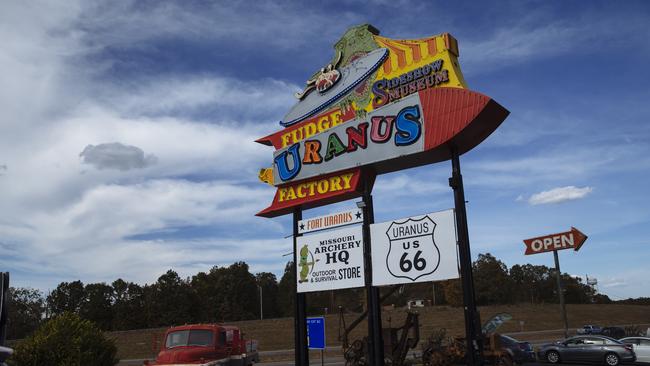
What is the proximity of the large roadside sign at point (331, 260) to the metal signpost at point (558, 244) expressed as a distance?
24305 mm

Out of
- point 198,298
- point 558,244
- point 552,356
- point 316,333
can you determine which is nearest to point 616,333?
point 558,244

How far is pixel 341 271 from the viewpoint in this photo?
15.0 meters

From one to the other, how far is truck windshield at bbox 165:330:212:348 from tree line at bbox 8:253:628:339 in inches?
2354

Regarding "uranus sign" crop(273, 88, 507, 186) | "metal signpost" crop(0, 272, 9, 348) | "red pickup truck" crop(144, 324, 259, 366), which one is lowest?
"red pickup truck" crop(144, 324, 259, 366)

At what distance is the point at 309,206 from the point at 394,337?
5015mm

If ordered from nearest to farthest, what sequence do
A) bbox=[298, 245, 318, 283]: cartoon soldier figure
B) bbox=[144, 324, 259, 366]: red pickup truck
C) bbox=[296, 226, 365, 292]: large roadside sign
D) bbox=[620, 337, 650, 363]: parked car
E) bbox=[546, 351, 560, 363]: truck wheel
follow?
bbox=[296, 226, 365, 292]: large roadside sign, bbox=[144, 324, 259, 366]: red pickup truck, bbox=[298, 245, 318, 283]: cartoon soldier figure, bbox=[620, 337, 650, 363]: parked car, bbox=[546, 351, 560, 363]: truck wheel

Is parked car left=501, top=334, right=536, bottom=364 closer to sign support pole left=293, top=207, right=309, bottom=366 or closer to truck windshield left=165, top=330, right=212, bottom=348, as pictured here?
sign support pole left=293, top=207, right=309, bottom=366

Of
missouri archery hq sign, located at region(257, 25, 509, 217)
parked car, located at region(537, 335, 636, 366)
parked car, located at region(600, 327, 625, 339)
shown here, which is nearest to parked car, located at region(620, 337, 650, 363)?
parked car, located at region(537, 335, 636, 366)

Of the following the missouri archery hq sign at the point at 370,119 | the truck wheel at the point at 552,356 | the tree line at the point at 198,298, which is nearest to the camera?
the missouri archery hq sign at the point at 370,119

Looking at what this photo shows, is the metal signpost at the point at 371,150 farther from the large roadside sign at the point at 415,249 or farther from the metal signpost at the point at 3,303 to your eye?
the metal signpost at the point at 3,303

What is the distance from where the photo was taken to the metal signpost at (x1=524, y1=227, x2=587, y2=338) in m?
34.8

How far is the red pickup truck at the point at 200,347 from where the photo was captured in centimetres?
1495

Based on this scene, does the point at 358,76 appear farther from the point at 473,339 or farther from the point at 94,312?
the point at 94,312

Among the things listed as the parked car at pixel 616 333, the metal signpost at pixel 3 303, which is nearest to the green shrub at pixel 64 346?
the metal signpost at pixel 3 303
